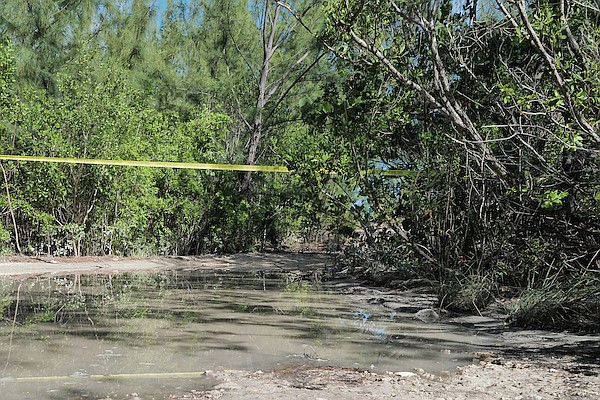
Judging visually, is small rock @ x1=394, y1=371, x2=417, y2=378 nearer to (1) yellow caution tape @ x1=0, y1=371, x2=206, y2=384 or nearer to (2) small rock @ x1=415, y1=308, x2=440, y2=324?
(1) yellow caution tape @ x1=0, y1=371, x2=206, y2=384

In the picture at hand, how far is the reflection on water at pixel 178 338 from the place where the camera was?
432 cm

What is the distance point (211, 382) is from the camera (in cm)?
421

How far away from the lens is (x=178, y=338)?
5.76 meters

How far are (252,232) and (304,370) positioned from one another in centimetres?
1400

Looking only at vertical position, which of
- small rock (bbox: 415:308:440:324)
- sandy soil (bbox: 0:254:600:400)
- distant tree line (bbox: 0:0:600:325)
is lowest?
sandy soil (bbox: 0:254:600:400)

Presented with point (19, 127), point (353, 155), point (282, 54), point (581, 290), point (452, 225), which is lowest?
A: point (581, 290)

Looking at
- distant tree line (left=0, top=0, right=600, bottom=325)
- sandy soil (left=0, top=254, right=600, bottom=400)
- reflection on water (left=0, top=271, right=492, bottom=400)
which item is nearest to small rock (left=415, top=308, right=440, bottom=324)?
reflection on water (left=0, top=271, right=492, bottom=400)

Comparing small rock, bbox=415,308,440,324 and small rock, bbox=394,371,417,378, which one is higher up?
small rock, bbox=415,308,440,324

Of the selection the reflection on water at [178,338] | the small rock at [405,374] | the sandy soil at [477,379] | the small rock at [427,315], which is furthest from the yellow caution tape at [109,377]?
the small rock at [427,315]

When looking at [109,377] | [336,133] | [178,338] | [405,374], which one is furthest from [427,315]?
[109,377]

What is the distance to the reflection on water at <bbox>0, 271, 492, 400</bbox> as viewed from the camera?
4.32 meters

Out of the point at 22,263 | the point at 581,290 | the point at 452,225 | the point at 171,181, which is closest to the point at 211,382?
the point at 581,290

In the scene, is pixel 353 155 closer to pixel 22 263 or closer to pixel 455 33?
pixel 455 33

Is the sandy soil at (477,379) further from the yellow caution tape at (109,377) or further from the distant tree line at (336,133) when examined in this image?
the distant tree line at (336,133)
